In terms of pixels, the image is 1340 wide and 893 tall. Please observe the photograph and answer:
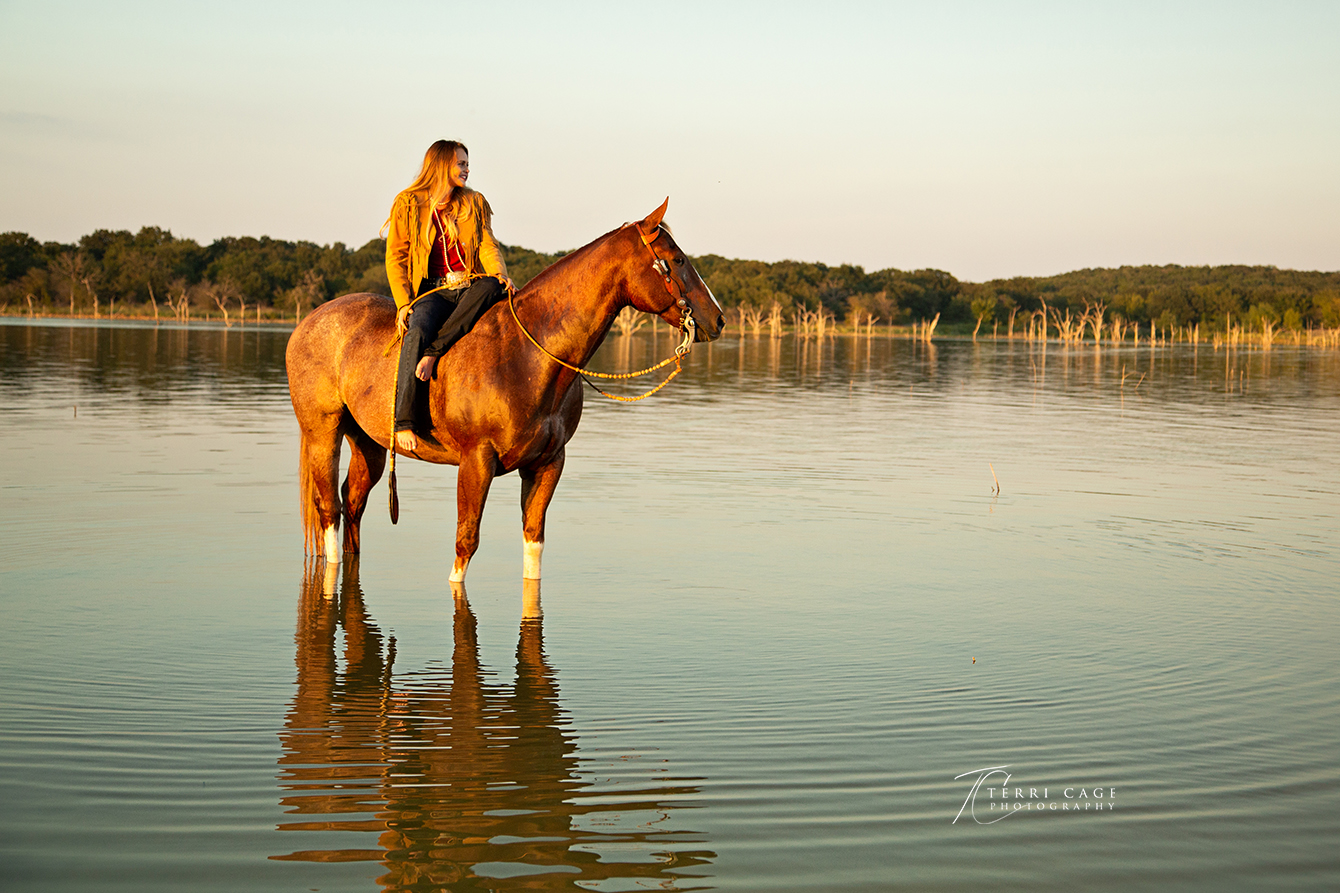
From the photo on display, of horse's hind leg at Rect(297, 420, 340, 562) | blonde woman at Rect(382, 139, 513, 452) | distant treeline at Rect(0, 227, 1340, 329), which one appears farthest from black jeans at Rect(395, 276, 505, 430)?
distant treeline at Rect(0, 227, 1340, 329)

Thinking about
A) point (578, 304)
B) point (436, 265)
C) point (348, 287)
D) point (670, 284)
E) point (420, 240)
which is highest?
point (348, 287)

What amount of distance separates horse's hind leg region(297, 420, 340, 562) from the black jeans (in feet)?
3.91

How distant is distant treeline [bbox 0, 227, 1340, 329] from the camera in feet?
283

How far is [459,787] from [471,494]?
9.59 ft

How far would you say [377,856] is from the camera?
3289mm

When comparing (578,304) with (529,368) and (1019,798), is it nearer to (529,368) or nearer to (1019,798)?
(529,368)

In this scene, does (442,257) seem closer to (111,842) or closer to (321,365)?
(321,365)

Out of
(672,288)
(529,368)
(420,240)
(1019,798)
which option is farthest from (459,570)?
(1019,798)

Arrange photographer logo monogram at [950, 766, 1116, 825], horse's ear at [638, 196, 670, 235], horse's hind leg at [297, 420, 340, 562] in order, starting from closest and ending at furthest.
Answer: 1. photographer logo monogram at [950, 766, 1116, 825]
2. horse's ear at [638, 196, 670, 235]
3. horse's hind leg at [297, 420, 340, 562]

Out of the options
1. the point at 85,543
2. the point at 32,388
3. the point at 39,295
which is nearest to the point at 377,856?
the point at 85,543

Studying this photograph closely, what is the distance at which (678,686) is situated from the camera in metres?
5.09

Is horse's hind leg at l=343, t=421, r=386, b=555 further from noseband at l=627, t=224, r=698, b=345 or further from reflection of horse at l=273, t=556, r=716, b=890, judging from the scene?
noseband at l=627, t=224, r=698, b=345

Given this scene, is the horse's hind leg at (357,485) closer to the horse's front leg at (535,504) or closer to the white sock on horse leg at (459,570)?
the white sock on horse leg at (459,570)

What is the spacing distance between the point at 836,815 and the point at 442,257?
443 cm
